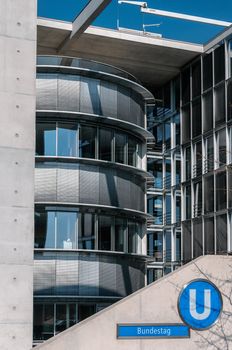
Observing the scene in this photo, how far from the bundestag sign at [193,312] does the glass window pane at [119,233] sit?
37.2ft

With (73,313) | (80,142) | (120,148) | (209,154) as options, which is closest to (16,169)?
(73,313)

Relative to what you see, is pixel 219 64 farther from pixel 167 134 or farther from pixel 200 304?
pixel 200 304

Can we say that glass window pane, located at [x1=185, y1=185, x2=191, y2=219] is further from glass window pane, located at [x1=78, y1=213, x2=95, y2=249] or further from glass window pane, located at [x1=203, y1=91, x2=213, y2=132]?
glass window pane, located at [x1=78, y1=213, x2=95, y2=249]

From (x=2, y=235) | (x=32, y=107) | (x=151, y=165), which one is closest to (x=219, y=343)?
(x=2, y=235)

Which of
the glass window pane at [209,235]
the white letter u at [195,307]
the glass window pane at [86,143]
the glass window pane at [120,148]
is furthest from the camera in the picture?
the glass window pane at [209,235]

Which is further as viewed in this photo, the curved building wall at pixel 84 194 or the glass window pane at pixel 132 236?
the glass window pane at pixel 132 236

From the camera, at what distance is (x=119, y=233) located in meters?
29.0

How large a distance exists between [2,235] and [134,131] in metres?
14.8

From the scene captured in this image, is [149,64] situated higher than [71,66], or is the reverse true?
[149,64]

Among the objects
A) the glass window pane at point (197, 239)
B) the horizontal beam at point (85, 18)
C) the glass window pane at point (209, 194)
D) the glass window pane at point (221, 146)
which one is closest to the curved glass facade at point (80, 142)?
the horizontal beam at point (85, 18)

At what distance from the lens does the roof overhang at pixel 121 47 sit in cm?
3653

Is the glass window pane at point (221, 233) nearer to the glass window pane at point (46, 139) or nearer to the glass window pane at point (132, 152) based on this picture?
the glass window pane at point (132, 152)

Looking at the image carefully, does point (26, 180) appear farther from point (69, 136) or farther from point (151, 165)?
point (151, 165)

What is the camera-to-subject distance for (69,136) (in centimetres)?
2859
